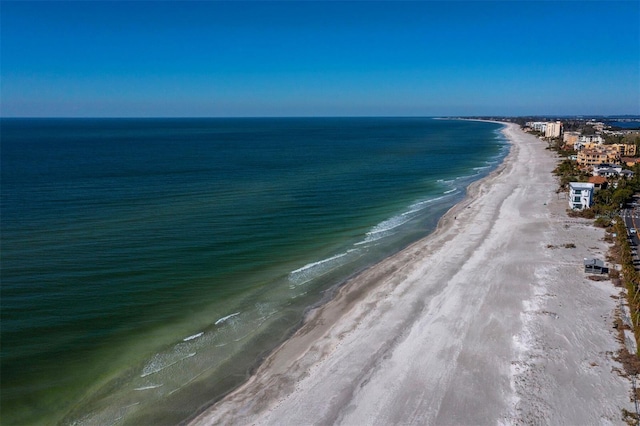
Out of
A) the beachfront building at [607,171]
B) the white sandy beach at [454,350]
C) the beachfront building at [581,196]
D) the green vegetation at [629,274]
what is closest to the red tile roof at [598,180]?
the beachfront building at [607,171]

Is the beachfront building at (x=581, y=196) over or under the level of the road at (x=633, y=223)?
over

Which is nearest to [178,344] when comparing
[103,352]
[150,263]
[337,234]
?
[103,352]

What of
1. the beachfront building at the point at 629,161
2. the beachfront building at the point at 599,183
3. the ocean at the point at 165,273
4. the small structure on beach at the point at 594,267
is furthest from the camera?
the beachfront building at the point at 629,161

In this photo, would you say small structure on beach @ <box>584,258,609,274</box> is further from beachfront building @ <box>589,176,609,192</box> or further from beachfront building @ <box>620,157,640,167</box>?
beachfront building @ <box>620,157,640,167</box>

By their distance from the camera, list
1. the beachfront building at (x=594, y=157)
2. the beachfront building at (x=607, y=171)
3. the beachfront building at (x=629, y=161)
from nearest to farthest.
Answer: the beachfront building at (x=607, y=171) → the beachfront building at (x=629, y=161) → the beachfront building at (x=594, y=157)

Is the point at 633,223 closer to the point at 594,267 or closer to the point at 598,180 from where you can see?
the point at 594,267

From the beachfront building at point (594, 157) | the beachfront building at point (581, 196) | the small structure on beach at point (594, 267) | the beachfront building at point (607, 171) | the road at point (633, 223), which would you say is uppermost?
Answer: the beachfront building at point (594, 157)

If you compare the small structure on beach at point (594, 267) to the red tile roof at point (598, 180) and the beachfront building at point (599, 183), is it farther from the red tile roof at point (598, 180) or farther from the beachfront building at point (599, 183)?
the red tile roof at point (598, 180)
